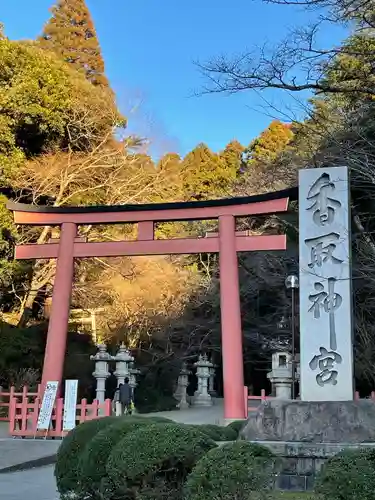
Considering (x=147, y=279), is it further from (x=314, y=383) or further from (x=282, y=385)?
(x=314, y=383)

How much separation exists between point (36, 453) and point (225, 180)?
24488 mm

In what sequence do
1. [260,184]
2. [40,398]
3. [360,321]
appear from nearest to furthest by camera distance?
[40,398]
[360,321]
[260,184]

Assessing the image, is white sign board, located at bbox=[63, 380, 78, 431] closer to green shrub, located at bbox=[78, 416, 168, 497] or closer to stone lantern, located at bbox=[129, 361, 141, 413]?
green shrub, located at bbox=[78, 416, 168, 497]

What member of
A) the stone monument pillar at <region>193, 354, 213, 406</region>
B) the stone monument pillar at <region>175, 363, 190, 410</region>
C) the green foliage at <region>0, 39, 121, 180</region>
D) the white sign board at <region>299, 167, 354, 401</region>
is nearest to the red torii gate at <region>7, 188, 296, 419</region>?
the white sign board at <region>299, 167, 354, 401</region>

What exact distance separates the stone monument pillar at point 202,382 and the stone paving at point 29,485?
12.7m

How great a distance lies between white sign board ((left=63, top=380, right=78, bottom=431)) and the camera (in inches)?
484

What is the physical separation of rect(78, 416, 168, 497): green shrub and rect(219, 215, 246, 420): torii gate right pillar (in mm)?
6905

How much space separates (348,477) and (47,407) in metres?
9.44

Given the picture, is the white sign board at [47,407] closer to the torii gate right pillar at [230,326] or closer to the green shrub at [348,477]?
the torii gate right pillar at [230,326]

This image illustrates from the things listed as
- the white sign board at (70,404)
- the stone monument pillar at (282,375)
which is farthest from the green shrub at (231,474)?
the stone monument pillar at (282,375)

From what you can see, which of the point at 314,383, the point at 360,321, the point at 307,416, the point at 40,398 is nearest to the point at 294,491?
the point at 307,416

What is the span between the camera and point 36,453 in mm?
10328

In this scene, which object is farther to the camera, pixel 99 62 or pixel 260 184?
pixel 99 62

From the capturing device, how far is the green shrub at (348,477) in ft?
12.8
